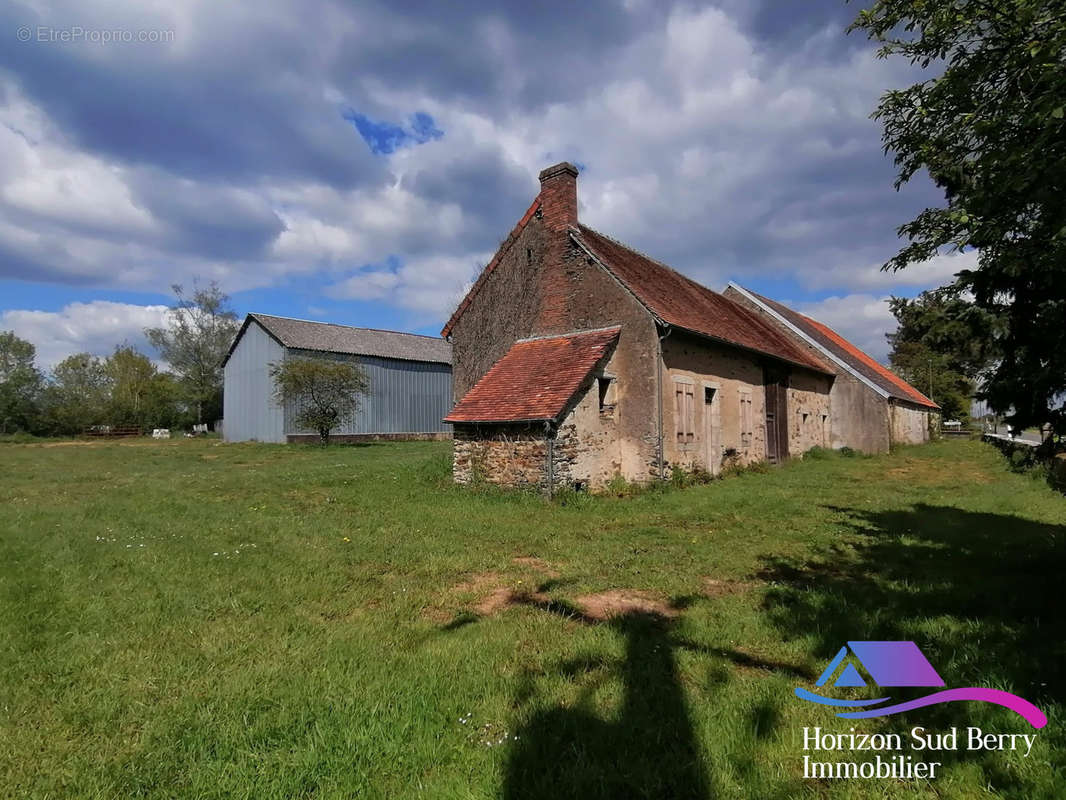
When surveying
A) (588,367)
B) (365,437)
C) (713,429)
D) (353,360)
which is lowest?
(365,437)

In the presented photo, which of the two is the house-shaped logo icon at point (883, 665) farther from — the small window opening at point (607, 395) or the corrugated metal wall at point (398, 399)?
the corrugated metal wall at point (398, 399)

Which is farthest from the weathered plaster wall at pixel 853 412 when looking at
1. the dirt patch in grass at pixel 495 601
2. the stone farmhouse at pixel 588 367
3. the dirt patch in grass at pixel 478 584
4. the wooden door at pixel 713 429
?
the dirt patch in grass at pixel 495 601

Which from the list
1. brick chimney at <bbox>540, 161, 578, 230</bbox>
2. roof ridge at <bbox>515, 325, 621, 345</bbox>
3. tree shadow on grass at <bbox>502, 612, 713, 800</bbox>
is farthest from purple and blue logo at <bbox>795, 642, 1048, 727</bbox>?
brick chimney at <bbox>540, 161, 578, 230</bbox>

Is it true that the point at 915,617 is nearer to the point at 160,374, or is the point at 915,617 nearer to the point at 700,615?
the point at 700,615

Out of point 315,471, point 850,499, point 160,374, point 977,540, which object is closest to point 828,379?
point 850,499

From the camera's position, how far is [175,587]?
5852 millimetres

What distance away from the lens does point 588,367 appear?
12.3m

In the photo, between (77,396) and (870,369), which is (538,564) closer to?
(870,369)

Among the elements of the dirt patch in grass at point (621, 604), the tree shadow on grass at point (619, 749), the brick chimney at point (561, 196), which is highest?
the brick chimney at point (561, 196)

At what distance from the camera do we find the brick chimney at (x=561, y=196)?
14.7 meters

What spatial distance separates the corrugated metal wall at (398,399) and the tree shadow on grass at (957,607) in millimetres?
28537

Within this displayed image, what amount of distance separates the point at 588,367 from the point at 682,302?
5.24 meters

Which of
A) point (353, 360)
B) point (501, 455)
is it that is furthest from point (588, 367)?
point (353, 360)

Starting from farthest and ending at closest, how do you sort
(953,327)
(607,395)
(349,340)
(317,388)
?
(349,340), (317,388), (607,395), (953,327)
